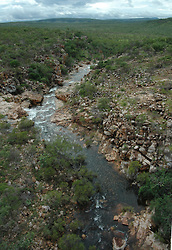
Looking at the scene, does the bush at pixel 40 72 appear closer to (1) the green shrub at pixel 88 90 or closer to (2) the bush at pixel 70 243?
Answer: (1) the green shrub at pixel 88 90

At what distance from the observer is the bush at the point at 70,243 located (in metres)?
8.22

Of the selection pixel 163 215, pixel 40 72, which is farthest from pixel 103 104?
pixel 40 72

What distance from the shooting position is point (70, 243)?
829cm

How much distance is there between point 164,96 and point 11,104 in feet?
61.6

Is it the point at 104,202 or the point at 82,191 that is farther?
the point at 104,202

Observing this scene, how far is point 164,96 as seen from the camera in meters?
16.0

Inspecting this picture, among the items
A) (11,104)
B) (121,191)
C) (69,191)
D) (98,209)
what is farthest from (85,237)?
(11,104)

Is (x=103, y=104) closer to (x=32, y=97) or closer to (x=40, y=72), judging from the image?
(x=32, y=97)

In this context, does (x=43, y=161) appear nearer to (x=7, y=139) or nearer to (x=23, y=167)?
(x=23, y=167)

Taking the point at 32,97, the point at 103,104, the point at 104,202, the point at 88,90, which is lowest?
the point at 104,202

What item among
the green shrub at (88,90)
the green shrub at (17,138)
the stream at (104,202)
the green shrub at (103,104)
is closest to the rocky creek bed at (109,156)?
the stream at (104,202)

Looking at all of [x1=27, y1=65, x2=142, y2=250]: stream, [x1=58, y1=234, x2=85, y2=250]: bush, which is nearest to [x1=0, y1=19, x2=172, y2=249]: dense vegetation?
[x1=58, y1=234, x2=85, y2=250]: bush

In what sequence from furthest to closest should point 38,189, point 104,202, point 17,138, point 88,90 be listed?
point 88,90 < point 17,138 < point 38,189 < point 104,202

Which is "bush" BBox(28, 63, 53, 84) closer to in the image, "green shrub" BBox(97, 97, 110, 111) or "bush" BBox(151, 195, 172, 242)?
"green shrub" BBox(97, 97, 110, 111)
